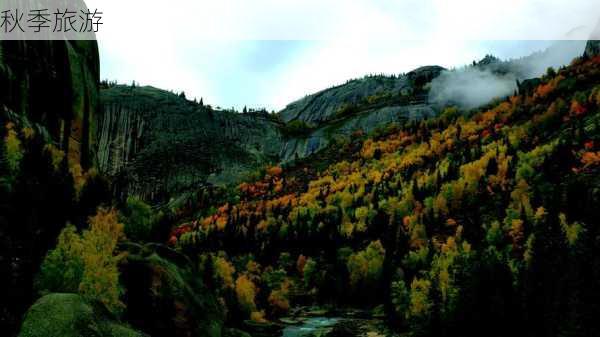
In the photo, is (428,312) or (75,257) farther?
(428,312)

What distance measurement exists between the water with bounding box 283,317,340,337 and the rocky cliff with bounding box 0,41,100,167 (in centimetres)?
4802

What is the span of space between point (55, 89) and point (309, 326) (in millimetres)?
66228

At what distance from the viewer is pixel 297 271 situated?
6929 inches

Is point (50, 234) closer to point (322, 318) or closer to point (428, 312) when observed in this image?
point (428, 312)

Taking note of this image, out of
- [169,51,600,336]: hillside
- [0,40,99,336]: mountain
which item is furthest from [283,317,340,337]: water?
[0,40,99,336]: mountain

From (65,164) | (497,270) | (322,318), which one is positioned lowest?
(322,318)

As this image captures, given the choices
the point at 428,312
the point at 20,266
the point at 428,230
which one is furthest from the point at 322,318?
the point at 20,266

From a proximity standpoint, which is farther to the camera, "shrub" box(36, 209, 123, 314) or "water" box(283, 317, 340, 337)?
"water" box(283, 317, 340, 337)

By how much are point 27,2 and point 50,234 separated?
3524 centimetres

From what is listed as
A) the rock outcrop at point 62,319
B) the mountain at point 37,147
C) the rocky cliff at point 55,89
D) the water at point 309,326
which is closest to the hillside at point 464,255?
the water at point 309,326

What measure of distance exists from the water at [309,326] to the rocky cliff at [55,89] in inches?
1891

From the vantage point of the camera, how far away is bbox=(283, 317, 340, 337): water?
100 metres

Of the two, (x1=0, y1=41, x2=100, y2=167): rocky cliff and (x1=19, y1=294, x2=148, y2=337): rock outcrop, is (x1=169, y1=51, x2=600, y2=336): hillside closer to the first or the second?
(x1=0, y1=41, x2=100, y2=167): rocky cliff

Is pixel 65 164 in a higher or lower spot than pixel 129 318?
higher
